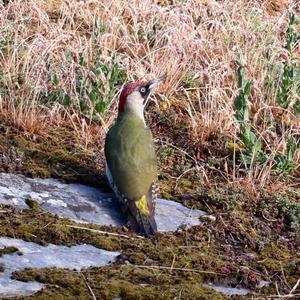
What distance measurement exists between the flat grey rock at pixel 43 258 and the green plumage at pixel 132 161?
522 millimetres

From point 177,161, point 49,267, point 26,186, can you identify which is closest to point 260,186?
point 177,161

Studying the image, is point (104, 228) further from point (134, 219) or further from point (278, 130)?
point (278, 130)

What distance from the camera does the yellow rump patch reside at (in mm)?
6070

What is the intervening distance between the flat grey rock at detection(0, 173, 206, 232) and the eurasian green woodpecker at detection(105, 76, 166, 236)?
0.13m

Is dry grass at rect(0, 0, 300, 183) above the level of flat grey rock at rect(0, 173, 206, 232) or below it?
above

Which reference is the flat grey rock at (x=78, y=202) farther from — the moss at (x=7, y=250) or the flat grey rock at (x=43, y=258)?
the moss at (x=7, y=250)

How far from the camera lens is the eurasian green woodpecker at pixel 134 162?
6.08 meters

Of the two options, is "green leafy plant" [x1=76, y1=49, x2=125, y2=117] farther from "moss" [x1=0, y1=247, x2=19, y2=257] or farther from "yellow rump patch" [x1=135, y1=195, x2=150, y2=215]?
"moss" [x1=0, y1=247, x2=19, y2=257]

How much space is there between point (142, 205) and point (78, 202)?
0.49 meters

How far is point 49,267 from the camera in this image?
5254 mm

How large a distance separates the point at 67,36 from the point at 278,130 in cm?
212

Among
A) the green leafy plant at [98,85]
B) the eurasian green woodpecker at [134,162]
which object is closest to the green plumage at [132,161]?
the eurasian green woodpecker at [134,162]

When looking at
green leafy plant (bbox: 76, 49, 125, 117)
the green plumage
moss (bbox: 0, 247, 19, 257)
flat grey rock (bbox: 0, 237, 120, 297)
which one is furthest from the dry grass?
moss (bbox: 0, 247, 19, 257)

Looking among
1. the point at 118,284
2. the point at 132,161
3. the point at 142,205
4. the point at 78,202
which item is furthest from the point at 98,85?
the point at 118,284
